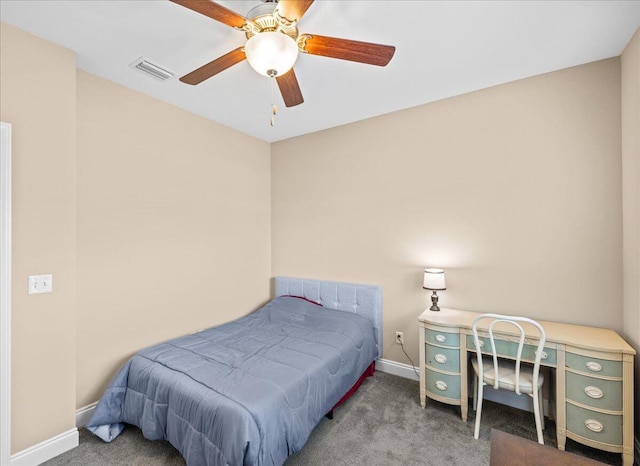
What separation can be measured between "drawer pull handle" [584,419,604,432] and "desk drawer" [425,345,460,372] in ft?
2.49

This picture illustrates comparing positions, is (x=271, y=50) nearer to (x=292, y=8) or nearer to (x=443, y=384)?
(x=292, y=8)

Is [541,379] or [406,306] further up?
[406,306]

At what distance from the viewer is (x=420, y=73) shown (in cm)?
233

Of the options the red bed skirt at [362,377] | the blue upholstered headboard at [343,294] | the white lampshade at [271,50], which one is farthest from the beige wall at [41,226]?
the blue upholstered headboard at [343,294]

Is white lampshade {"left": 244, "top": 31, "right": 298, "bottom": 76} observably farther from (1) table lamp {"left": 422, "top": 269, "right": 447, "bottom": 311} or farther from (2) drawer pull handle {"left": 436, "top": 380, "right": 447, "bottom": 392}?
(2) drawer pull handle {"left": 436, "top": 380, "right": 447, "bottom": 392}

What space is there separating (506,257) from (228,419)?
2413mm

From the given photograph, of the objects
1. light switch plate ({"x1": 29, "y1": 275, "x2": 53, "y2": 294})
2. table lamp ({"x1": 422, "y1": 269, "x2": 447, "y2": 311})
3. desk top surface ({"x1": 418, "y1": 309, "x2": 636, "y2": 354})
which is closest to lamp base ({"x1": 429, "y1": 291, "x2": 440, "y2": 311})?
table lamp ({"x1": 422, "y1": 269, "x2": 447, "y2": 311})

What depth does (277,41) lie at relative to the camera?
1.35 meters

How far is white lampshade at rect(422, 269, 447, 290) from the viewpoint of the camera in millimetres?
2564

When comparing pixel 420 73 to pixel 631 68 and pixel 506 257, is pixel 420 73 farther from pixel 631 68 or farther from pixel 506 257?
pixel 506 257

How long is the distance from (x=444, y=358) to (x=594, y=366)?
89 cm

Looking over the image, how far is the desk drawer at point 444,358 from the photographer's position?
229 cm

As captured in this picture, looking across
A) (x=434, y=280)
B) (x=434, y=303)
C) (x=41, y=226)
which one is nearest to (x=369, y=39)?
(x=434, y=280)

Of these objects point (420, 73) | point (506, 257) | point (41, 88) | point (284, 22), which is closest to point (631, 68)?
point (420, 73)
